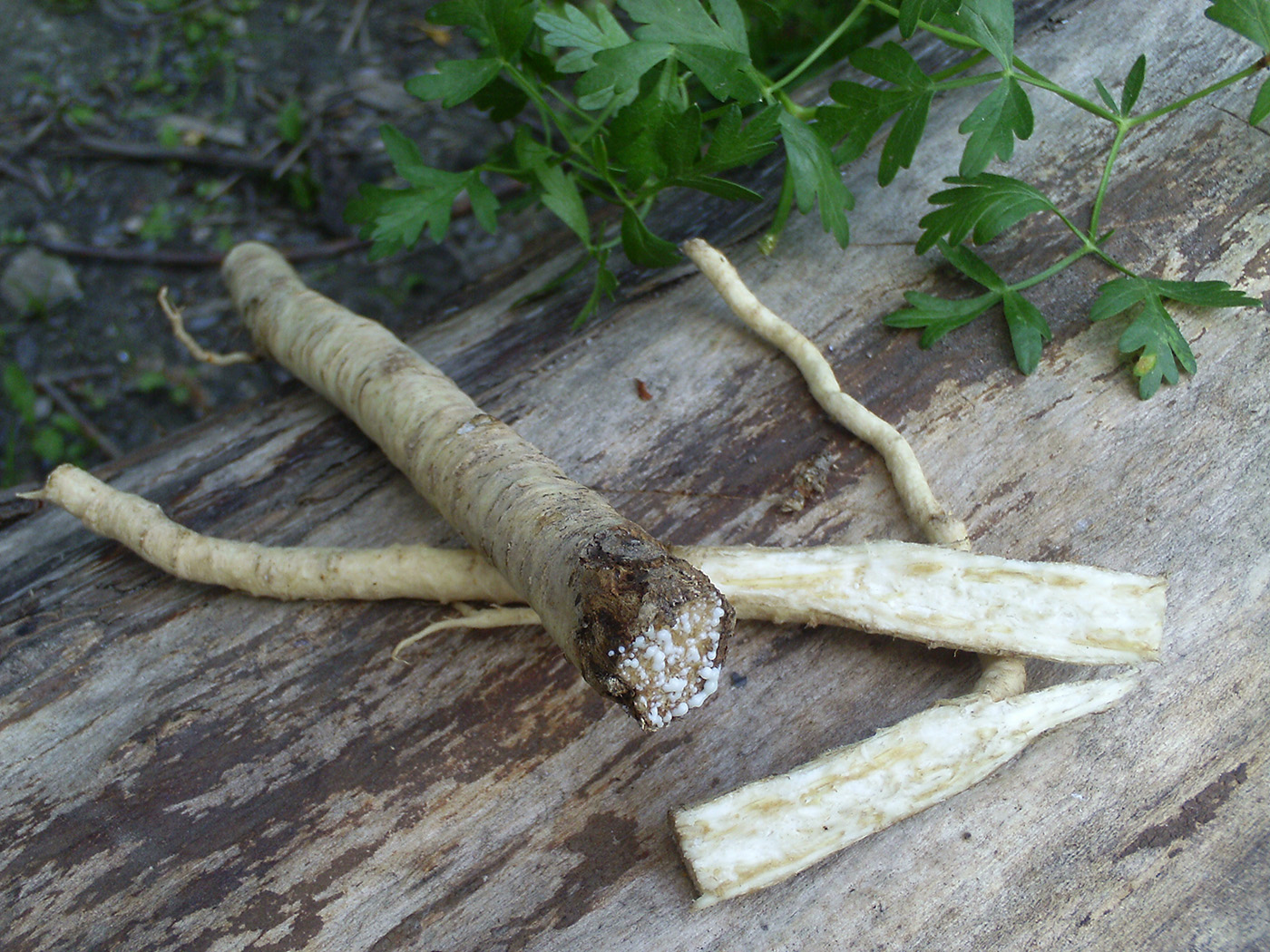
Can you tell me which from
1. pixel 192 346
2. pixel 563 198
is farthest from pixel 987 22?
pixel 192 346

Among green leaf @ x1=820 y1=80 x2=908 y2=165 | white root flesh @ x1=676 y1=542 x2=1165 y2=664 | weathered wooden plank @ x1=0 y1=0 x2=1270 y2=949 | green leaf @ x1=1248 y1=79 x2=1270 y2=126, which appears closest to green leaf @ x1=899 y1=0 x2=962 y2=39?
green leaf @ x1=820 y1=80 x2=908 y2=165

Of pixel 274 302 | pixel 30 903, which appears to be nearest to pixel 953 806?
pixel 30 903

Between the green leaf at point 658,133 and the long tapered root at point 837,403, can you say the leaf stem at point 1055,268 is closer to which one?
the long tapered root at point 837,403

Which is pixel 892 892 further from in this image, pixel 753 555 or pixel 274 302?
pixel 274 302

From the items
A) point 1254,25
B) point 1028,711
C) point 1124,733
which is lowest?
point 1124,733

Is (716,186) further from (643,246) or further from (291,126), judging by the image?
(291,126)

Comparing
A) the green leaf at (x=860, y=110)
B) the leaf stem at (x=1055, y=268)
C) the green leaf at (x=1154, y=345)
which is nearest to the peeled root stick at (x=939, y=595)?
the green leaf at (x=1154, y=345)
